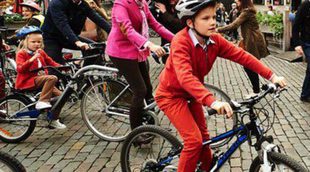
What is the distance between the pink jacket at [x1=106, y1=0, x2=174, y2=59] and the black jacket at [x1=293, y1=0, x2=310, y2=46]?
312cm

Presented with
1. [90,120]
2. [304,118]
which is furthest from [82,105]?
[304,118]

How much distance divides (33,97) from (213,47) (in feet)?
10.4

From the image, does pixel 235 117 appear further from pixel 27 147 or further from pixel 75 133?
pixel 27 147

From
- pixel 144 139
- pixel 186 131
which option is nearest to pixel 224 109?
pixel 186 131

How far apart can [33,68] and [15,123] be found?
745 millimetres

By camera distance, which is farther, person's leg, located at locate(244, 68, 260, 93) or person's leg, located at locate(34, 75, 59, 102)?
person's leg, located at locate(244, 68, 260, 93)

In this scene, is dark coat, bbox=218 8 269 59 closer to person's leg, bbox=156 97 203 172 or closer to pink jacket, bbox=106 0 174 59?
pink jacket, bbox=106 0 174 59

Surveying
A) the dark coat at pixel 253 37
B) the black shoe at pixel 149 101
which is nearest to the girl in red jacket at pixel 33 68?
the black shoe at pixel 149 101

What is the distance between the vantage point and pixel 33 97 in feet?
19.2

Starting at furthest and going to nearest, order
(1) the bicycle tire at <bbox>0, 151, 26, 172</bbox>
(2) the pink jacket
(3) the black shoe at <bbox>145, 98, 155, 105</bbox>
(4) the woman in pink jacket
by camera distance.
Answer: (3) the black shoe at <bbox>145, 98, 155, 105</bbox> < (4) the woman in pink jacket < (2) the pink jacket < (1) the bicycle tire at <bbox>0, 151, 26, 172</bbox>

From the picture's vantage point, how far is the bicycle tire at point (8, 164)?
3513mm

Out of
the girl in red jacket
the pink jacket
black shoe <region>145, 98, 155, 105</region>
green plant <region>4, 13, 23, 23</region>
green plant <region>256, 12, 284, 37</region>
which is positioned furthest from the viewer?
green plant <region>4, 13, 23, 23</region>

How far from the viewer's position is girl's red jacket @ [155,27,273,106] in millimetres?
3203

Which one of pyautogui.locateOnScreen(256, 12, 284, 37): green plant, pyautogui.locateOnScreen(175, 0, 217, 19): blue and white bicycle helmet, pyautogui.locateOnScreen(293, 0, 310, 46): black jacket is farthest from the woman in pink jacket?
pyautogui.locateOnScreen(256, 12, 284, 37): green plant
